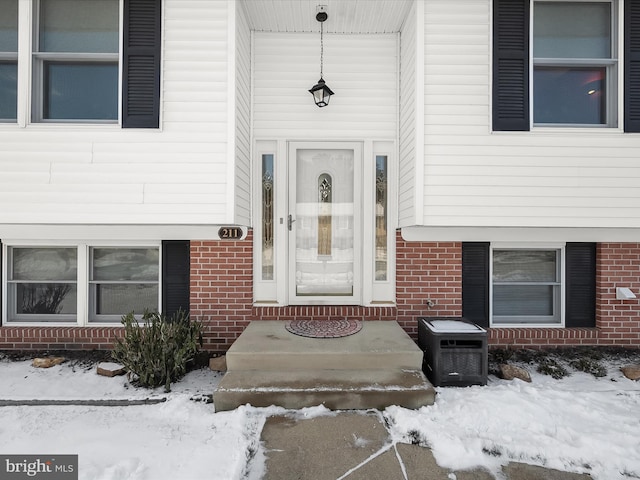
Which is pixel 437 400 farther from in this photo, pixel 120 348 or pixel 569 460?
pixel 120 348

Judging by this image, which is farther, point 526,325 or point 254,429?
point 526,325

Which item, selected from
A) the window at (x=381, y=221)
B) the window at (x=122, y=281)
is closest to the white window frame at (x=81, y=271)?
the window at (x=122, y=281)

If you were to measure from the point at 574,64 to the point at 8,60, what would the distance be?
21.1ft

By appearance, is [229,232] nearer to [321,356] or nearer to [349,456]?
[321,356]

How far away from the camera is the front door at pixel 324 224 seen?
4.68m

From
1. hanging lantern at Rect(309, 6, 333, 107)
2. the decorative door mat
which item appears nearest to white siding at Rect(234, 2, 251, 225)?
hanging lantern at Rect(309, 6, 333, 107)

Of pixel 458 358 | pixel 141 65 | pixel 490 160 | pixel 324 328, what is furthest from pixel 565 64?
pixel 141 65

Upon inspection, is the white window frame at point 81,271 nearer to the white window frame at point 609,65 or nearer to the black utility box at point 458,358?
the black utility box at point 458,358

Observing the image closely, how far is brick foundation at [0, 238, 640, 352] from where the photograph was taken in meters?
4.44

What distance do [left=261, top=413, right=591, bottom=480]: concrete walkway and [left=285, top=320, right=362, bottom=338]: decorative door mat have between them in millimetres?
1057

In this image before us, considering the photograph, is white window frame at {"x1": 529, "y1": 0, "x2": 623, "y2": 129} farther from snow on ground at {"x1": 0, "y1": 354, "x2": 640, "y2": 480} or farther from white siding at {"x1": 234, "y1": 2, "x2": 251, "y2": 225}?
white siding at {"x1": 234, "y1": 2, "x2": 251, "y2": 225}

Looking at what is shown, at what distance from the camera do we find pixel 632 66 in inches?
157

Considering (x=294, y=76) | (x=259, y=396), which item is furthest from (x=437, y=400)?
(x=294, y=76)

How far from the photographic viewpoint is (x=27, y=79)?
12.5ft
